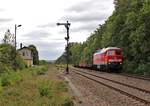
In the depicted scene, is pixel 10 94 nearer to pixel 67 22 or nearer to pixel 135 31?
pixel 67 22

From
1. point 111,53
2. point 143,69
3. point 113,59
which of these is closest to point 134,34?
point 111,53

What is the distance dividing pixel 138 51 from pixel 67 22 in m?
9.84

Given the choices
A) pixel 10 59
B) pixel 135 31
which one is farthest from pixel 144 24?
pixel 10 59

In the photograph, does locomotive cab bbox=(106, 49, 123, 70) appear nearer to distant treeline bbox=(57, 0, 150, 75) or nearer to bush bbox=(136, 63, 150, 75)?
distant treeline bbox=(57, 0, 150, 75)

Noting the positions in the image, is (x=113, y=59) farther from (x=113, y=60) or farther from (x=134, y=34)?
(x=134, y=34)

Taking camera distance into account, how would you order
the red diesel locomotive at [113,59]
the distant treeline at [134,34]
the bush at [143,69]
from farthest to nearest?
the red diesel locomotive at [113,59], the distant treeline at [134,34], the bush at [143,69]

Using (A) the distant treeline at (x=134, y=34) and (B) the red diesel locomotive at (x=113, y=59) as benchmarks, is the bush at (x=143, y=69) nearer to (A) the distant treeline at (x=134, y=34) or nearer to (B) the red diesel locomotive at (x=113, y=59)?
(A) the distant treeline at (x=134, y=34)

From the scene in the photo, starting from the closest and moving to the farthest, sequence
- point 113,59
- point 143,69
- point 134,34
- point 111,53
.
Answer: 1. point 143,69
2. point 134,34
3. point 111,53
4. point 113,59

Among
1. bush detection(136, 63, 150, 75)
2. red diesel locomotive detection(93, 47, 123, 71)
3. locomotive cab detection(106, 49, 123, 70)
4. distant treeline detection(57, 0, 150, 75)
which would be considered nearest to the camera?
bush detection(136, 63, 150, 75)

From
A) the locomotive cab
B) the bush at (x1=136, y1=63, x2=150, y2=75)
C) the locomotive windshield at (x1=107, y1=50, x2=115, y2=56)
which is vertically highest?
the locomotive windshield at (x1=107, y1=50, x2=115, y2=56)

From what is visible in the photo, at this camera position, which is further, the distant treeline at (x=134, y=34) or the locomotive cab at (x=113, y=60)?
the locomotive cab at (x=113, y=60)

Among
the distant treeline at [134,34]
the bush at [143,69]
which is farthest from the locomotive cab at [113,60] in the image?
the bush at [143,69]

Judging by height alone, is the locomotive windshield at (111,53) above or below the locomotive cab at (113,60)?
above

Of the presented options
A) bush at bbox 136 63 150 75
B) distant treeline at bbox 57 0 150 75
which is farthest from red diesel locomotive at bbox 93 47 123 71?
bush at bbox 136 63 150 75
